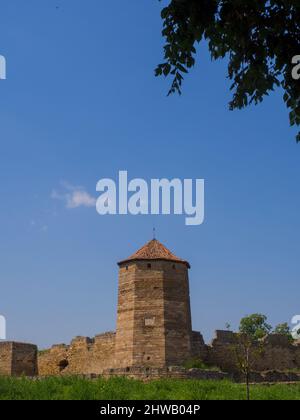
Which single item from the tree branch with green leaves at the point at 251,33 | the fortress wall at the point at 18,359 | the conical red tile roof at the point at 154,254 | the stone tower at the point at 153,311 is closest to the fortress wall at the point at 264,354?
the stone tower at the point at 153,311

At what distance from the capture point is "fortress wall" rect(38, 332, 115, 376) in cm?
2730

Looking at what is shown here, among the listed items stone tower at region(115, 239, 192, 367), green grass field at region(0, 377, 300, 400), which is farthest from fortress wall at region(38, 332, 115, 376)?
green grass field at region(0, 377, 300, 400)

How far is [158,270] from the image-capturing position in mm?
25812

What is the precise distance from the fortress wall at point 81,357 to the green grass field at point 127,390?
775cm

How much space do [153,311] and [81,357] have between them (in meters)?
6.67

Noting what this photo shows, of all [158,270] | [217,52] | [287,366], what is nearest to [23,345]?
[158,270]

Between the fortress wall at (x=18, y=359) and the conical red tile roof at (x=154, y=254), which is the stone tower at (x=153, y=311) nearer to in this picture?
the conical red tile roof at (x=154, y=254)

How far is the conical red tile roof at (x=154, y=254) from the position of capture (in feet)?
85.8

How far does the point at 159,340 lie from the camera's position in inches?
969

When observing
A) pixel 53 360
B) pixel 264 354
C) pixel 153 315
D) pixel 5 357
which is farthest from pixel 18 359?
pixel 264 354

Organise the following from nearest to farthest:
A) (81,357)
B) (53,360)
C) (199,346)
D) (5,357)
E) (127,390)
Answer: (127,390) < (199,346) < (81,357) < (5,357) < (53,360)

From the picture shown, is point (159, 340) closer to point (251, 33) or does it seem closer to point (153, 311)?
point (153, 311)
